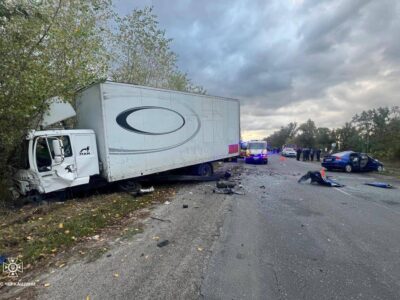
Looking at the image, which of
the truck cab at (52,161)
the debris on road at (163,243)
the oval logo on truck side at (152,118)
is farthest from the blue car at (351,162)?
the debris on road at (163,243)

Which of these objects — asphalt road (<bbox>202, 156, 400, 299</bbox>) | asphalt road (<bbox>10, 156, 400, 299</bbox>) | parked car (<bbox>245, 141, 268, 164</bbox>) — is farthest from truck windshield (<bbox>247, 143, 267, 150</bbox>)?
asphalt road (<bbox>10, 156, 400, 299</bbox>)

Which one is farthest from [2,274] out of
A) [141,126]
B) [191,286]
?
[141,126]

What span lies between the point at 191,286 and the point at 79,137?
6331 mm

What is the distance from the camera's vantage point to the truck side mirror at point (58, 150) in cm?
765

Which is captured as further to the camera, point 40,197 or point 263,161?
point 263,161

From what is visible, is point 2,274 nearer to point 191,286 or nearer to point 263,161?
point 191,286

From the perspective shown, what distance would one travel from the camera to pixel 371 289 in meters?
3.38

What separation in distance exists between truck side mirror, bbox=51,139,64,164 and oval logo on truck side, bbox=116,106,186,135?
1.89 metres

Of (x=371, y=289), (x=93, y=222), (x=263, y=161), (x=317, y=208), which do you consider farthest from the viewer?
(x=263, y=161)

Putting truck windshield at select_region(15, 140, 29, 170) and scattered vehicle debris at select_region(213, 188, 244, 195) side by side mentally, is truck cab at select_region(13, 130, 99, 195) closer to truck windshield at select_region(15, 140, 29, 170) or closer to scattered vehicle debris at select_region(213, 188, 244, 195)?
truck windshield at select_region(15, 140, 29, 170)

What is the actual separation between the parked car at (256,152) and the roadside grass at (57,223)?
1735 cm

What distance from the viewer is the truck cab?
298 inches

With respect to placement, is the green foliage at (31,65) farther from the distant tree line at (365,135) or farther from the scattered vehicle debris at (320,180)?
the distant tree line at (365,135)

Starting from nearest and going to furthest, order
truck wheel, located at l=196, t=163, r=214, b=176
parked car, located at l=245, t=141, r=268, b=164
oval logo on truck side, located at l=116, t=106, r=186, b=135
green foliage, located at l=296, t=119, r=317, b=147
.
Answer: oval logo on truck side, located at l=116, t=106, r=186, b=135 → truck wheel, located at l=196, t=163, r=214, b=176 → parked car, located at l=245, t=141, r=268, b=164 → green foliage, located at l=296, t=119, r=317, b=147
